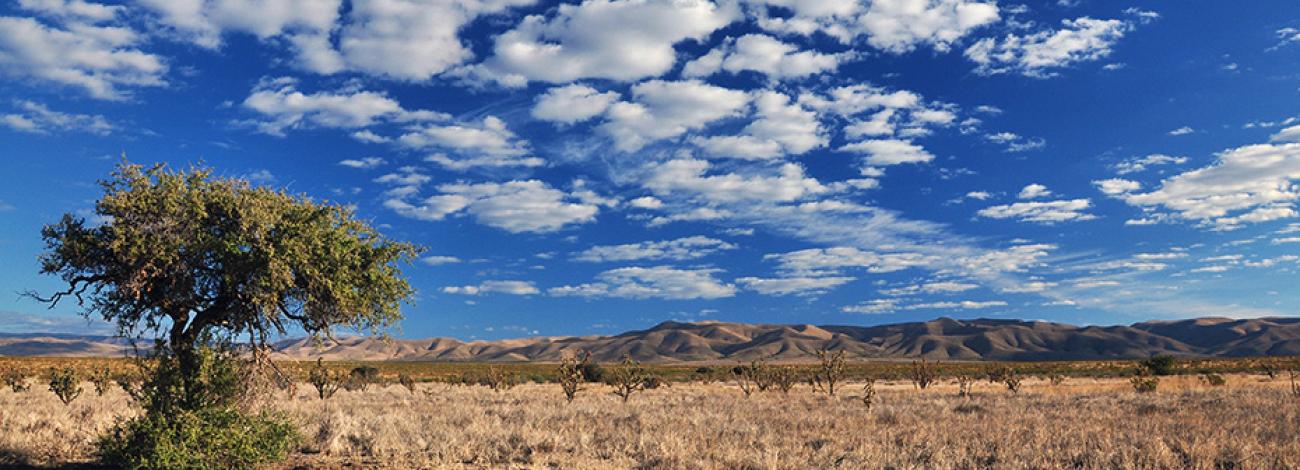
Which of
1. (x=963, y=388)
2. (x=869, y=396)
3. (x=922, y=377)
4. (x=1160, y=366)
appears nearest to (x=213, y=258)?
(x=869, y=396)

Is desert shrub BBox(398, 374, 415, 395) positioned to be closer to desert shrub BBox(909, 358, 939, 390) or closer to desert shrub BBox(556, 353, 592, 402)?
desert shrub BBox(556, 353, 592, 402)

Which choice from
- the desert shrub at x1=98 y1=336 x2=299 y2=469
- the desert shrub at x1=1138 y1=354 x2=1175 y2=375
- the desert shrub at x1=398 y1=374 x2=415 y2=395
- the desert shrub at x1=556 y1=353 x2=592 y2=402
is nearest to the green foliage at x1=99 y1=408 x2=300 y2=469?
the desert shrub at x1=98 y1=336 x2=299 y2=469

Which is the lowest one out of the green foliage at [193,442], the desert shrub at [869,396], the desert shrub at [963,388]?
the desert shrub at [963,388]

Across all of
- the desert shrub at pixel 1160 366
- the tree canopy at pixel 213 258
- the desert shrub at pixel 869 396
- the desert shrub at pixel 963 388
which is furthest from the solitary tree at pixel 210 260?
the desert shrub at pixel 1160 366

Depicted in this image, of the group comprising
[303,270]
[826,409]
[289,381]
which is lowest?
[826,409]

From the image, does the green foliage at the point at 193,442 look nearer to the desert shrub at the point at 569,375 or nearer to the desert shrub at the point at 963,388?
the desert shrub at the point at 569,375

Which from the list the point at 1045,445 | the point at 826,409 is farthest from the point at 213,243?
the point at 826,409

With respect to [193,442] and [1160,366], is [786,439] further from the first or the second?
[1160,366]

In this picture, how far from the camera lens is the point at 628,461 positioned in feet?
48.4

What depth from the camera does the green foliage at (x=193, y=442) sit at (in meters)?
12.4

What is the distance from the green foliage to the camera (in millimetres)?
12352

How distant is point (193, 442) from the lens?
1253 centimetres

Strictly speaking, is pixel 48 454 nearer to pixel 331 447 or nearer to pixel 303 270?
pixel 331 447

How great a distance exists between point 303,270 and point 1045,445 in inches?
616
